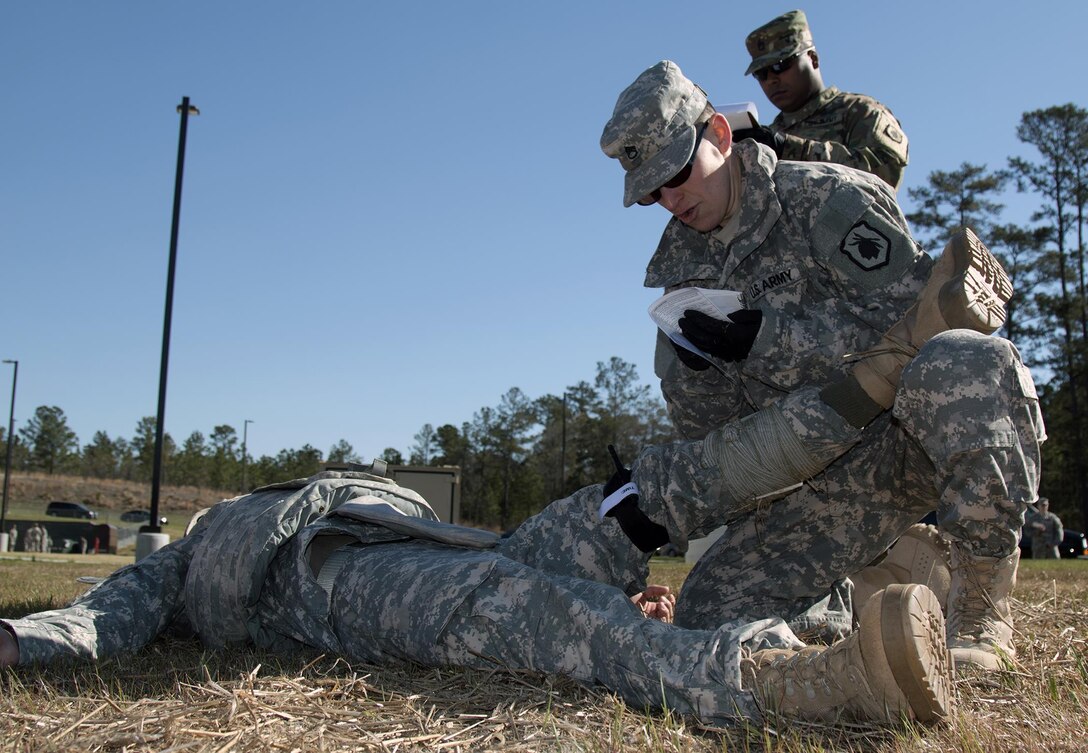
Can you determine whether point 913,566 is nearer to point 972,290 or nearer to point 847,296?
point 847,296

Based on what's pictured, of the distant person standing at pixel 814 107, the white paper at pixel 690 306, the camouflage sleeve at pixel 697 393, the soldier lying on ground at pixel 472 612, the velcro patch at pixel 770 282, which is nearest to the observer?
the soldier lying on ground at pixel 472 612

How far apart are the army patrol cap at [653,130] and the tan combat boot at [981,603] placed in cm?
150

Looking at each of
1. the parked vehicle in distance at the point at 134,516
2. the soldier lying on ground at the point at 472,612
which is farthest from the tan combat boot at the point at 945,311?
the parked vehicle in distance at the point at 134,516

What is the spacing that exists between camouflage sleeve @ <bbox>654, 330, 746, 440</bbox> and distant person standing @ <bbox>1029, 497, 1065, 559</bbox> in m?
19.7

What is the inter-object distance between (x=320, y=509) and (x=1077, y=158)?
38.4 m

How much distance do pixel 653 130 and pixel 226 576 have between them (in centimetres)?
199

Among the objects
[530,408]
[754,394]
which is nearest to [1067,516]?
[530,408]

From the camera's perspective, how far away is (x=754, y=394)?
3.45m

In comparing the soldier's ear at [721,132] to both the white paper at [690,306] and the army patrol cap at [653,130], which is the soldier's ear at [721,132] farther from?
the white paper at [690,306]

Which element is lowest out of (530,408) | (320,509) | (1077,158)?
Result: (320,509)

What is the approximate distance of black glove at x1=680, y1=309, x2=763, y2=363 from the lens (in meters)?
3.07

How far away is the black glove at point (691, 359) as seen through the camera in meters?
3.24

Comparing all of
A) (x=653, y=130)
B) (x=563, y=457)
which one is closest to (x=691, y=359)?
(x=653, y=130)

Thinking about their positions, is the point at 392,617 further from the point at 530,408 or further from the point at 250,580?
the point at 530,408
